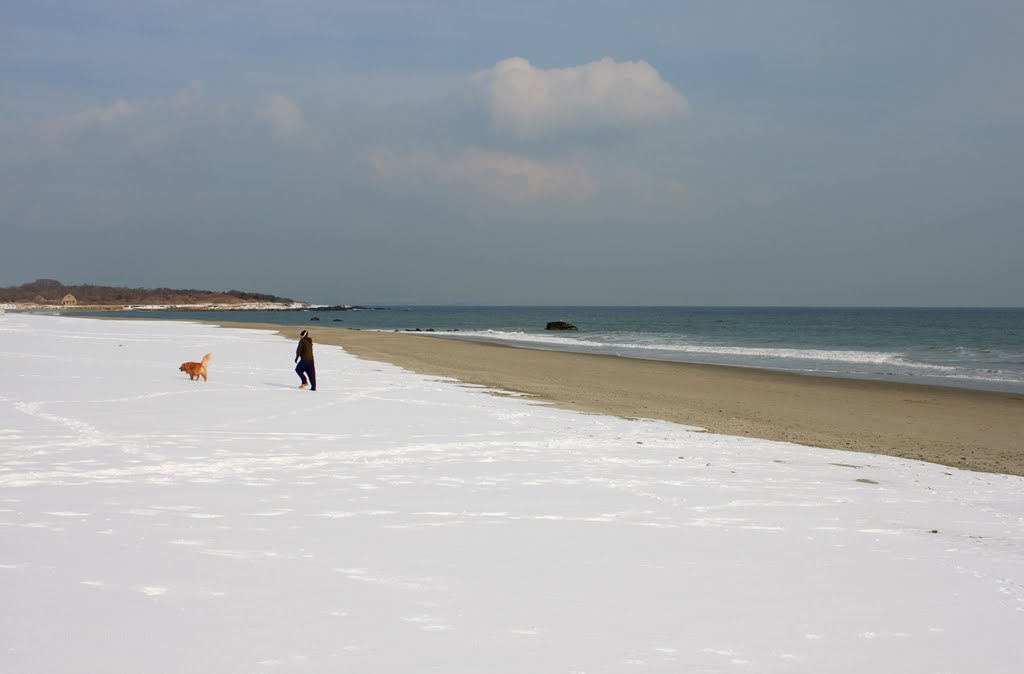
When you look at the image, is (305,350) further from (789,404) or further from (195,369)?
(789,404)

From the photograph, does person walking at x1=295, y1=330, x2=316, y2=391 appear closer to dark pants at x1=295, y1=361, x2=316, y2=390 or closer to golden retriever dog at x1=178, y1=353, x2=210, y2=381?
dark pants at x1=295, y1=361, x2=316, y2=390

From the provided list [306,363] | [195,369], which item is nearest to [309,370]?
[306,363]

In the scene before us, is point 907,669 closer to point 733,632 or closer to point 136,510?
point 733,632

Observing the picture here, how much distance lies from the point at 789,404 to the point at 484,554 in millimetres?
15863

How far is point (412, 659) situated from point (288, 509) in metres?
3.27

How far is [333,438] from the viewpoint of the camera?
1090 cm

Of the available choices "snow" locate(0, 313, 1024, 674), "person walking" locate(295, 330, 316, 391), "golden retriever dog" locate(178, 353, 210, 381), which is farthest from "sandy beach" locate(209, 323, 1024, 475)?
"snow" locate(0, 313, 1024, 674)

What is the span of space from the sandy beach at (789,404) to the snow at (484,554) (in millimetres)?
3347

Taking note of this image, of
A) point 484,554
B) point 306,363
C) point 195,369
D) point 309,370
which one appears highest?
point 306,363

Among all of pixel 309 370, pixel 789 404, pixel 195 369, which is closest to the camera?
pixel 309 370

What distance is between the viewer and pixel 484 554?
574 centimetres

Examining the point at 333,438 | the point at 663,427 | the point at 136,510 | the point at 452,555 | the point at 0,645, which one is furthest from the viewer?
the point at 663,427

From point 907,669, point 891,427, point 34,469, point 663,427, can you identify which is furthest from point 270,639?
point 891,427

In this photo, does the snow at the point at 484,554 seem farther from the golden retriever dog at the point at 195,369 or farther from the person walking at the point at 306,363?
the golden retriever dog at the point at 195,369
